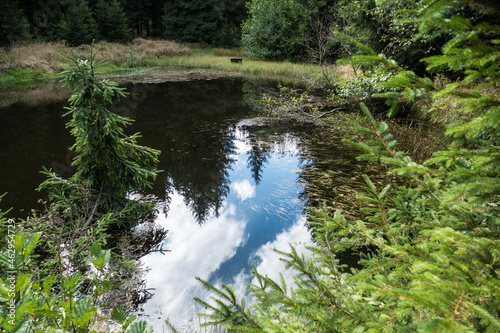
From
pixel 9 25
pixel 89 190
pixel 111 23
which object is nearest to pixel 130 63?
pixel 9 25

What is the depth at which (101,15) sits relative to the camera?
26609 mm

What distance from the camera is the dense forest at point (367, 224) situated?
993 millimetres

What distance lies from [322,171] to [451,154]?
4965 mm

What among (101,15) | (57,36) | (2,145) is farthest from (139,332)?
(101,15)

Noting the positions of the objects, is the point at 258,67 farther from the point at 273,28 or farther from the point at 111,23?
the point at 111,23

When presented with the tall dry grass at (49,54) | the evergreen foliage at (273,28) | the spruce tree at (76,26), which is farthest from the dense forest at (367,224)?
the spruce tree at (76,26)

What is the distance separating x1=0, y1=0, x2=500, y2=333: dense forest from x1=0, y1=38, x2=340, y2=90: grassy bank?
29.1 feet

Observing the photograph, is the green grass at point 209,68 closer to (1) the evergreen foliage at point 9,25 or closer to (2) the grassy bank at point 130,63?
(2) the grassy bank at point 130,63

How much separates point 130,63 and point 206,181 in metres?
20.7

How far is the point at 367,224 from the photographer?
4.30 m

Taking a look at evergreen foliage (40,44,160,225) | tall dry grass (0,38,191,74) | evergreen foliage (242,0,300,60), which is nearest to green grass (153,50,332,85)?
tall dry grass (0,38,191,74)

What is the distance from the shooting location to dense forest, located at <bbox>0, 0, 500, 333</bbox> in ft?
3.26

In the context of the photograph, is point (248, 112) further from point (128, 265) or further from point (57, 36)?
point (57, 36)

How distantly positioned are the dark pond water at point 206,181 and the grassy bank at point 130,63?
4.59m
